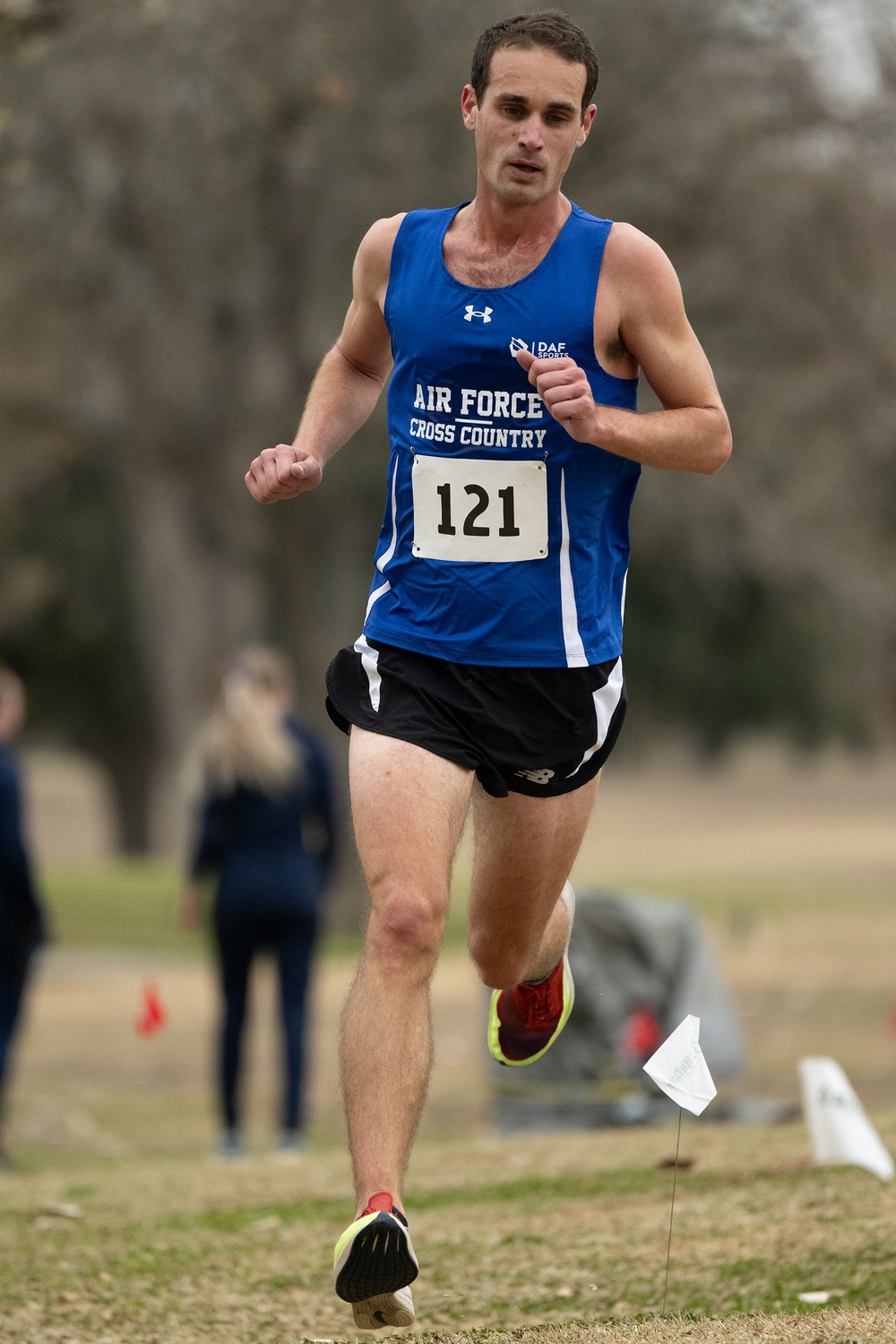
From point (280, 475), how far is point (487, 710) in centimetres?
73

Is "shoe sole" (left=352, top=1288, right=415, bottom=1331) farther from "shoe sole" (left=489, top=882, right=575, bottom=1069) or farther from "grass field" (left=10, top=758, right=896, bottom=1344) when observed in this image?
"shoe sole" (left=489, top=882, right=575, bottom=1069)

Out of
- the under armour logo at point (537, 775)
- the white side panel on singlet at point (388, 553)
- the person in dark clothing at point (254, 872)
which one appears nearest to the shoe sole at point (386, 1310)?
the under armour logo at point (537, 775)

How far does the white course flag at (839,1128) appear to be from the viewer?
620cm

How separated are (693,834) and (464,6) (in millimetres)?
26245

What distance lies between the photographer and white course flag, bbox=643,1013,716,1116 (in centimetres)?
439

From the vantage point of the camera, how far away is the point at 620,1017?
11.5 metres

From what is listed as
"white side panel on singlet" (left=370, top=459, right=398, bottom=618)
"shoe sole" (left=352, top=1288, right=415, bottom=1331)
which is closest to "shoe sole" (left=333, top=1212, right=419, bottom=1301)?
"shoe sole" (left=352, top=1288, right=415, bottom=1331)

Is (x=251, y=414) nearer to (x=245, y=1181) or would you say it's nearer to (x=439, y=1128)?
(x=439, y=1128)

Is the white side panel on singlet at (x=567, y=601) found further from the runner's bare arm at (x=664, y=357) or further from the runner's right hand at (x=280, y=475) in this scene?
the runner's right hand at (x=280, y=475)

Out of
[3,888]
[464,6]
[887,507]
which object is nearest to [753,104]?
[464,6]

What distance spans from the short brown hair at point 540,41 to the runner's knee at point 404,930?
1.86m

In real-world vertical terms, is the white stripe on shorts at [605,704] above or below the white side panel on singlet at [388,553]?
below

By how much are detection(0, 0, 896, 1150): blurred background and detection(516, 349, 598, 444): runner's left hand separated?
5.97m

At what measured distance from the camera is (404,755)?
A: 4520 mm
